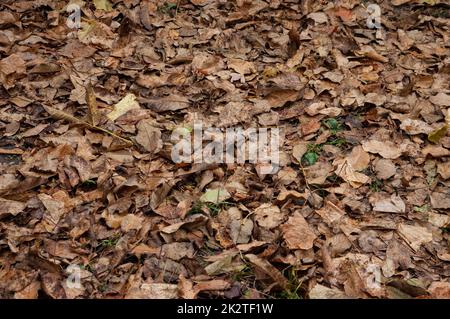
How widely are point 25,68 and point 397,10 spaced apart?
125 inches

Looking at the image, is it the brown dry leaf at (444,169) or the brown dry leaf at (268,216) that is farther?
the brown dry leaf at (444,169)

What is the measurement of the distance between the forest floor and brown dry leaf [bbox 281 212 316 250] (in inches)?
0.4

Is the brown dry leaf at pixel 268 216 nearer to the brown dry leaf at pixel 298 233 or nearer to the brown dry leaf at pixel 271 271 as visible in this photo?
the brown dry leaf at pixel 298 233

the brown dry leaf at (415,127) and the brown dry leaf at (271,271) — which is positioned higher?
the brown dry leaf at (415,127)

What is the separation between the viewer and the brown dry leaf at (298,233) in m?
2.56

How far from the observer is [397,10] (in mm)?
4293

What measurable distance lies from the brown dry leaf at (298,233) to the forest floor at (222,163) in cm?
1

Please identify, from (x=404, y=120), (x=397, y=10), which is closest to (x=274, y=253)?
(x=404, y=120)

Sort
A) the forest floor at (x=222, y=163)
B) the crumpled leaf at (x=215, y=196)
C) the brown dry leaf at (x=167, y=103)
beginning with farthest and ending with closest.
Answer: the brown dry leaf at (x=167, y=103)
the crumpled leaf at (x=215, y=196)
the forest floor at (x=222, y=163)

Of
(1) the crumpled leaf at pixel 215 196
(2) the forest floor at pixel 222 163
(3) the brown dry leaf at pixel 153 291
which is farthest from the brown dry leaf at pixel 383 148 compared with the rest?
(3) the brown dry leaf at pixel 153 291
